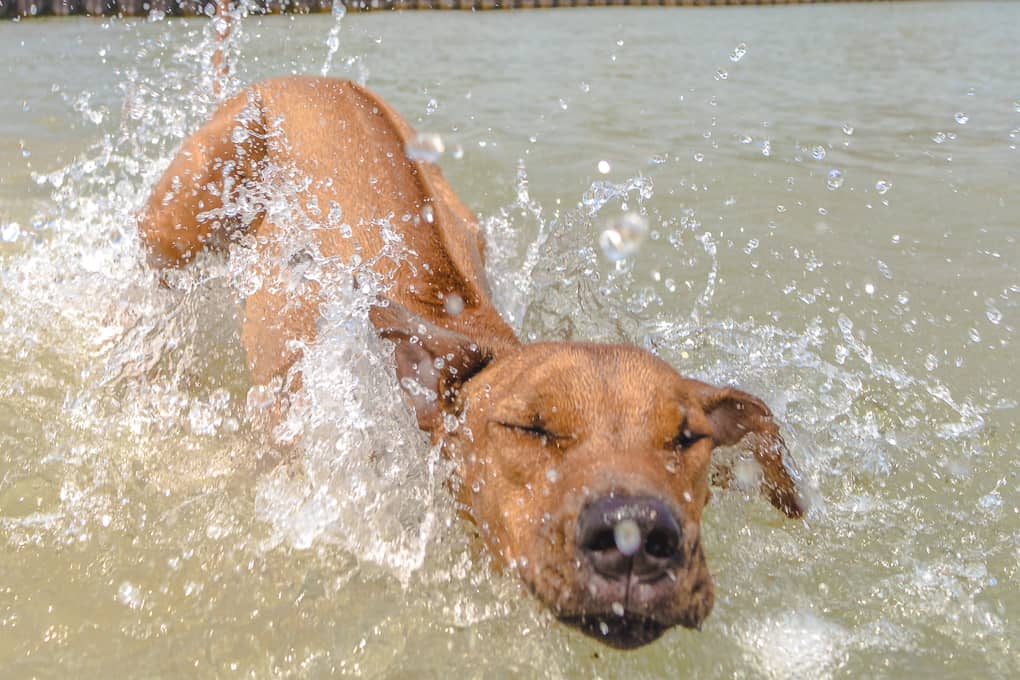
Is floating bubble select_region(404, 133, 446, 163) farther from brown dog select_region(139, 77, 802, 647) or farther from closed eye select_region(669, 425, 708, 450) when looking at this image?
closed eye select_region(669, 425, 708, 450)

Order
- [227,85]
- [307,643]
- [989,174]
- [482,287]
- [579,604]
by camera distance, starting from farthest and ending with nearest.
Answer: [989,174] → [227,85] → [482,287] → [307,643] → [579,604]

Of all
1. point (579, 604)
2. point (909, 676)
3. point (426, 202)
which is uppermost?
point (426, 202)

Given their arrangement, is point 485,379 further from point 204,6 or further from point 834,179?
point 204,6

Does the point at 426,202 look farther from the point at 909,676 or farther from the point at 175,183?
the point at 909,676

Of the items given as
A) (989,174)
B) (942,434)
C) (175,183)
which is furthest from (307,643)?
(989,174)

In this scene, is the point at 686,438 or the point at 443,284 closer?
the point at 686,438

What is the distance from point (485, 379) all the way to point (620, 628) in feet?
3.37

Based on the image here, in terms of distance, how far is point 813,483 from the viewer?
3.19 m

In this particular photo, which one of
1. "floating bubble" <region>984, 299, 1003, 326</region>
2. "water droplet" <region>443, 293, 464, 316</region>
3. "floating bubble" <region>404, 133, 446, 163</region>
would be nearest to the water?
"floating bubble" <region>984, 299, 1003, 326</region>

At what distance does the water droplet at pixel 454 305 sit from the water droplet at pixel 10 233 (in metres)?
2.89

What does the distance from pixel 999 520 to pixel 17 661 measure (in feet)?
10.3

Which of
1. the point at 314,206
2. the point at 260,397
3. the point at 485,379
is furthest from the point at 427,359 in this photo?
the point at 314,206

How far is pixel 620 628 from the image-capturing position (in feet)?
7.11

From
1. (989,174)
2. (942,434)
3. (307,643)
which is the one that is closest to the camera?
(307,643)
